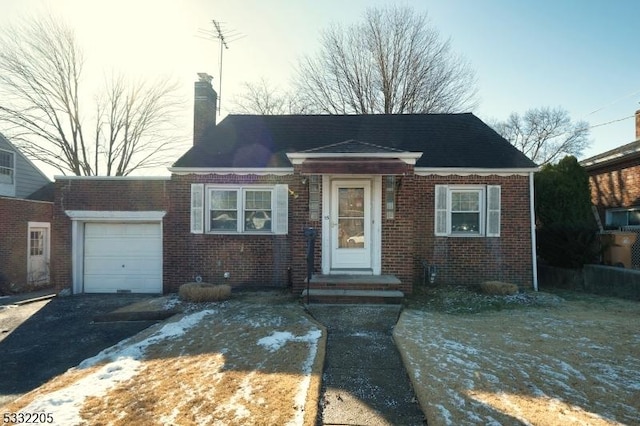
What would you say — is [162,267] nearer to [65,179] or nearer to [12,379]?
[65,179]

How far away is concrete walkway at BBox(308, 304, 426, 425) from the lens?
3545 millimetres

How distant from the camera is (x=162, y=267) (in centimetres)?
1045

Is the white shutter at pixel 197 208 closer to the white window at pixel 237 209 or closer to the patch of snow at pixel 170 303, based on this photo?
the white window at pixel 237 209

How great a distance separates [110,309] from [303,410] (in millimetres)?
6740

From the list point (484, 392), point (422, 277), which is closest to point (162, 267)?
point (422, 277)

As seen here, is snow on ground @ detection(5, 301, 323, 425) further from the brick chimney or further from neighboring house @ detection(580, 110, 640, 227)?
neighboring house @ detection(580, 110, 640, 227)

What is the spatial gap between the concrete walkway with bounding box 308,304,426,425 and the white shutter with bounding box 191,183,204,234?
15.9 feet

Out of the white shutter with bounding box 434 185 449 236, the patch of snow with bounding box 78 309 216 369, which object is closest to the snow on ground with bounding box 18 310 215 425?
the patch of snow with bounding box 78 309 216 369

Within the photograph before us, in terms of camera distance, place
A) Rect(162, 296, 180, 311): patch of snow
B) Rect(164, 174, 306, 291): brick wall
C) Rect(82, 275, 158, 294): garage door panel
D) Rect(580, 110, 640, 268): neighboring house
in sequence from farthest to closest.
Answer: Rect(580, 110, 640, 268): neighboring house < Rect(82, 275, 158, 294): garage door panel < Rect(164, 174, 306, 291): brick wall < Rect(162, 296, 180, 311): patch of snow

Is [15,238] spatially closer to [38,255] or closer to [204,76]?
[38,255]

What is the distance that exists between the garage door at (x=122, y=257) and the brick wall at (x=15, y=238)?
538cm

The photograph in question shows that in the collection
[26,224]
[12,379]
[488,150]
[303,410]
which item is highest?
[488,150]

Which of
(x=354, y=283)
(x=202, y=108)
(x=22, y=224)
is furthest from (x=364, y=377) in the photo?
(x=22, y=224)

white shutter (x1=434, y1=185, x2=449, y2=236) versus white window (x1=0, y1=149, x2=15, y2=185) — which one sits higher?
white window (x1=0, y1=149, x2=15, y2=185)
